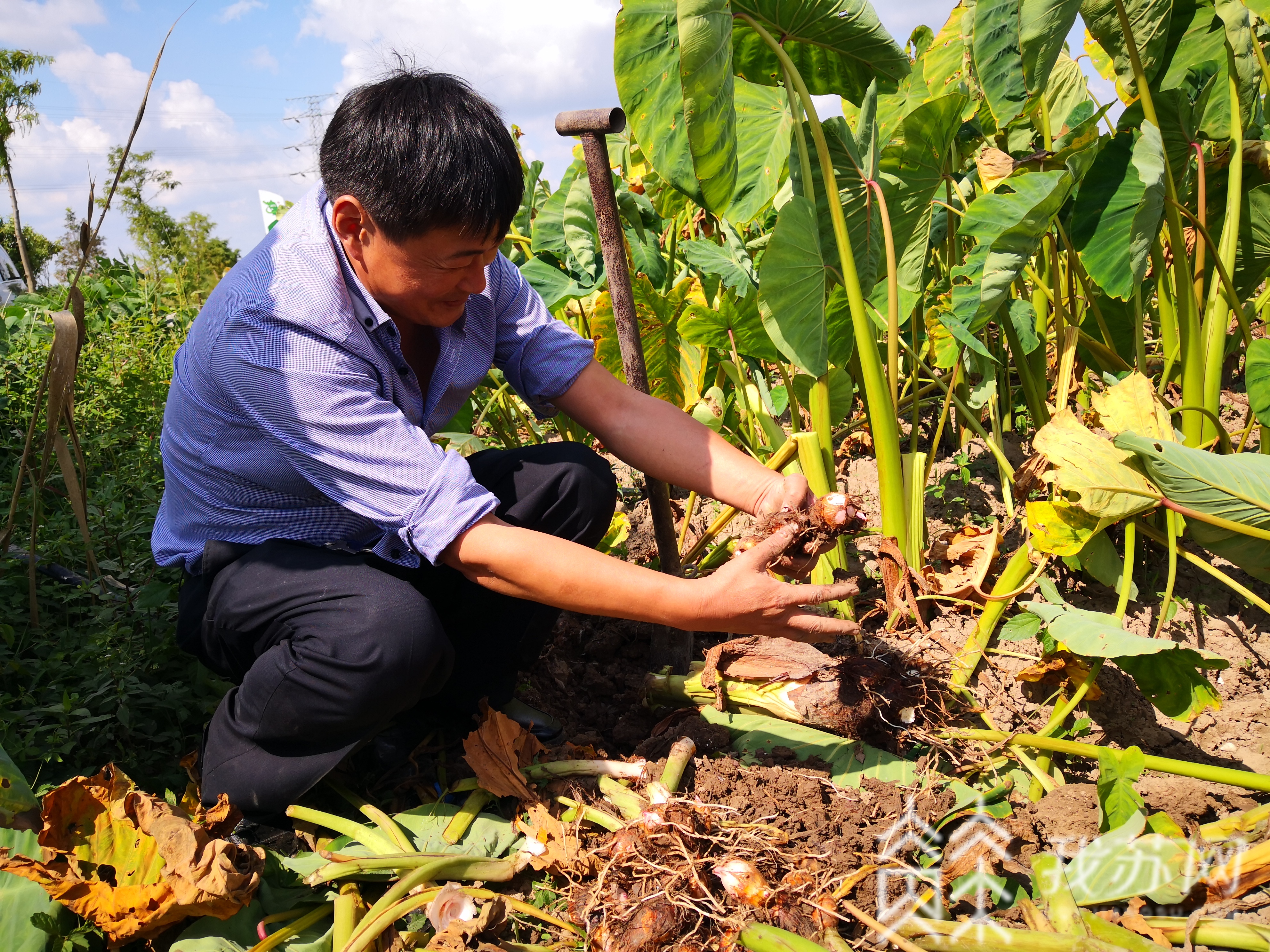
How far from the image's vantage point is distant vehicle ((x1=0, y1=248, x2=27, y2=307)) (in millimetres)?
5553

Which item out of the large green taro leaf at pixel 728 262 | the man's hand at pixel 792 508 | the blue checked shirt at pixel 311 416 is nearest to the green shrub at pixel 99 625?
the blue checked shirt at pixel 311 416

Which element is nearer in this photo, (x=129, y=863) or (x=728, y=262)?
(x=129, y=863)

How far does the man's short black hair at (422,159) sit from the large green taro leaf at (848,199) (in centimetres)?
75

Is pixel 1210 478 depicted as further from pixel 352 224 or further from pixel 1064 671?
pixel 352 224

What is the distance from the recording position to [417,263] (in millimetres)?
1271

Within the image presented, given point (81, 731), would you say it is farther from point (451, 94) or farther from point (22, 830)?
point (451, 94)

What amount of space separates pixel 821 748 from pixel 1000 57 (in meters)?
1.48

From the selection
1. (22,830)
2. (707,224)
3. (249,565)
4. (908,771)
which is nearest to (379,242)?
(249,565)

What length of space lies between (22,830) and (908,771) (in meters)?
1.37

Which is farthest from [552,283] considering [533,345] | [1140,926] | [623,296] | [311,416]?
[1140,926]

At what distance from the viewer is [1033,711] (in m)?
1.67

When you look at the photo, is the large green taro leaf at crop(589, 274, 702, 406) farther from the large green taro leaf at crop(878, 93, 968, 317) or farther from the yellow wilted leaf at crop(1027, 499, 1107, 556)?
the yellow wilted leaf at crop(1027, 499, 1107, 556)

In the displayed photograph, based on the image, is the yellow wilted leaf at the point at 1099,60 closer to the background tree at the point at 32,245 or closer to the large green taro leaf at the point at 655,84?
the large green taro leaf at the point at 655,84

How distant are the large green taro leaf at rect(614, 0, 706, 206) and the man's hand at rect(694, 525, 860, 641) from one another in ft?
2.61
